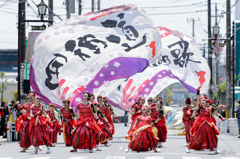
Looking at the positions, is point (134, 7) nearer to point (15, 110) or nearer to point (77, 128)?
point (15, 110)

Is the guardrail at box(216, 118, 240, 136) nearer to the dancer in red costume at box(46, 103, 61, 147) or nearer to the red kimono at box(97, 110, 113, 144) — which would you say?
the red kimono at box(97, 110, 113, 144)

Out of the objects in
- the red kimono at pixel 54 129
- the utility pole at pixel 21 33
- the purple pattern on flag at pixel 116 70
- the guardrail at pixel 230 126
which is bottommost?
the guardrail at pixel 230 126

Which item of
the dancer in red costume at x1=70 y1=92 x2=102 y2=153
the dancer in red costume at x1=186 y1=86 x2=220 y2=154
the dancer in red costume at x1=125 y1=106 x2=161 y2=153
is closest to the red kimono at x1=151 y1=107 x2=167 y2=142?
the dancer in red costume at x1=186 y1=86 x2=220 y2=154

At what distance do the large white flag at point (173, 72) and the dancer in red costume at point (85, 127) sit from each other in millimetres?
10023

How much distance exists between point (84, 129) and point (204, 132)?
3505 millimetres

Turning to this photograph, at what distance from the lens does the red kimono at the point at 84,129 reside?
1408 centimetres

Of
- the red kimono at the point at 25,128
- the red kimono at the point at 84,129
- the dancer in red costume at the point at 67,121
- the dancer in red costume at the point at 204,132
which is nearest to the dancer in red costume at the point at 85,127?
the red kimono at the point at 84,129

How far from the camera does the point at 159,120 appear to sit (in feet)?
55.9

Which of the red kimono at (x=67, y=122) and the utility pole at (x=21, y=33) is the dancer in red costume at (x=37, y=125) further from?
the utility pole at (x=21, y=33)

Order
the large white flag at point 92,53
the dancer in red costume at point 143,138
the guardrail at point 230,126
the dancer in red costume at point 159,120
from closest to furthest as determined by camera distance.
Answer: the dancer in red costume at point 143,138 → the dancer in red costume at point 159,120 → the large white flag at point 92,53 → the guardrail at point 230,126

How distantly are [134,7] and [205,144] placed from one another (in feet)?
27.9

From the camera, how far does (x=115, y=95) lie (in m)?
23.3

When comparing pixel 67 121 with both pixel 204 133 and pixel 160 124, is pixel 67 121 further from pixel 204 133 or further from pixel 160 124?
pixel 204 133

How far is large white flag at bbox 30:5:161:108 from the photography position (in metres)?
17.9
